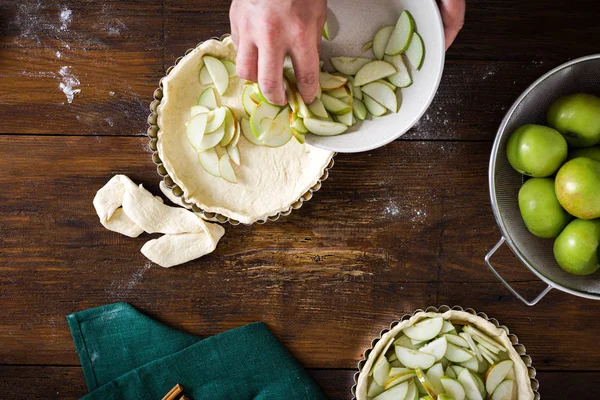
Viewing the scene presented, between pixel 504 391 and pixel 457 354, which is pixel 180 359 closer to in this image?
pixel 457 354

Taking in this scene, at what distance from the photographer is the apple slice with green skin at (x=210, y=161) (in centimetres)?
127

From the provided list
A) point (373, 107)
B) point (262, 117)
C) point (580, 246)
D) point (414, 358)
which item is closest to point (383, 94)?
point (373, 107)

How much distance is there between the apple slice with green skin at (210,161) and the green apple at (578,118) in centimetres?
80

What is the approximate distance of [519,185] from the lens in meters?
1.27

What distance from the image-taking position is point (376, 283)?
1412 millimetres

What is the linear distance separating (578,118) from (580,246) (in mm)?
281

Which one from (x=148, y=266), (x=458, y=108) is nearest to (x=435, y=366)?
(x=458, y=108)

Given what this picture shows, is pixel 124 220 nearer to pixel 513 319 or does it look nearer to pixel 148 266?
pixel 148 266

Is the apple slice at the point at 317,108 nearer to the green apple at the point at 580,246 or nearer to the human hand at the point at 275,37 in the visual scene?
the human hand at the point at 275,37

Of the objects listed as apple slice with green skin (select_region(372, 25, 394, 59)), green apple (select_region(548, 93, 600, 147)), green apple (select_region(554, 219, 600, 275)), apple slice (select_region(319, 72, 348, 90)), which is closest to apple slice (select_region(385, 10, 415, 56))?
apple slice with green skin (select_region(372, 25, 394, 59))

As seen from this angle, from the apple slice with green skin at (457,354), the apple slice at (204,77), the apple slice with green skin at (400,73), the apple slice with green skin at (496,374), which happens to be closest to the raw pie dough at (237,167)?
the apple slice at (204,77)

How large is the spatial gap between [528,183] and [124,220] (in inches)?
39.2

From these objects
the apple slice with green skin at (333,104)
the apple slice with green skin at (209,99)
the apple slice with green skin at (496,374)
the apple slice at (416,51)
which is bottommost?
the apple slice with green skin at (496,374)

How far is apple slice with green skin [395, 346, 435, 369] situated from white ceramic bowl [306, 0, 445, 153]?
21.0 inches
